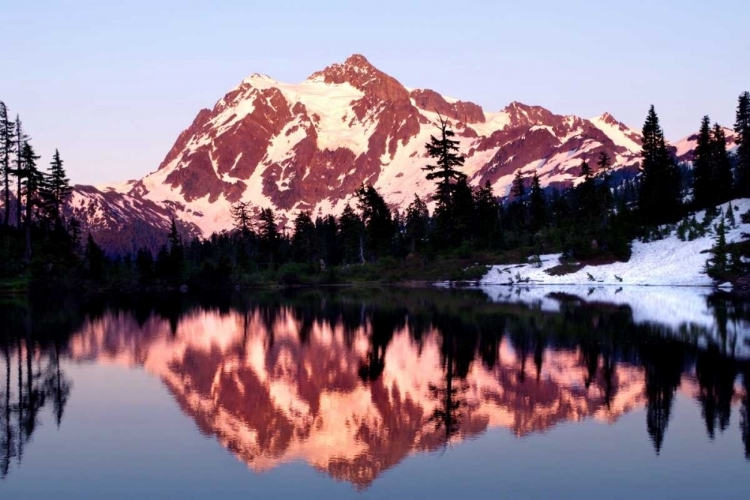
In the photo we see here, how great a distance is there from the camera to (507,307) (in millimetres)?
46219

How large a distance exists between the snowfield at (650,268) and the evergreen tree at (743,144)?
651cm

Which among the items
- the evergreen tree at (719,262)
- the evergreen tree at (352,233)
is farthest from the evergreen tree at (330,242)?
the evergreen tree at (719,262)

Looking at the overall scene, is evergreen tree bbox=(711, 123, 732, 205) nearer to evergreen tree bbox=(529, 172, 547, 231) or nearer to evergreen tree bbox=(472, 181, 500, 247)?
evergreen tree bbox=(472, 181, 500, 247)

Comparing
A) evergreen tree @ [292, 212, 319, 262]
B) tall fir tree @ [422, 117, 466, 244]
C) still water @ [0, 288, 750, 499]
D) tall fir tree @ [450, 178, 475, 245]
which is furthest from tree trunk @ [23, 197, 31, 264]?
evergreen tree @ [292, 212, 319, 262]

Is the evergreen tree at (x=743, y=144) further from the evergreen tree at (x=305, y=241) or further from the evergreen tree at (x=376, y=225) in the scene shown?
the evergreen tree at (x=305, y=241)

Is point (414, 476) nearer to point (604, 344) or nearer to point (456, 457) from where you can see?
point (456, 457)

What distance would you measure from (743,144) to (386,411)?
258ft

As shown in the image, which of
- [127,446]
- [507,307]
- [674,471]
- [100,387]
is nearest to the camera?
[674,471]

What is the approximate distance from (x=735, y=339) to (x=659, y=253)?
43.7 m

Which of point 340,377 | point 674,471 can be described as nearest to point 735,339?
point 340,377

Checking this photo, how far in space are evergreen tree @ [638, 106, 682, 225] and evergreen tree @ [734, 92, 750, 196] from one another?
6.41 metres

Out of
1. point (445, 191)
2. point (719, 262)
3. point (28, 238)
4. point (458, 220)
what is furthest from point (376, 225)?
point (719, 262)

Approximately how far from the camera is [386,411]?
1905cm

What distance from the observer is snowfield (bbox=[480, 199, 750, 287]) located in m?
64.8
